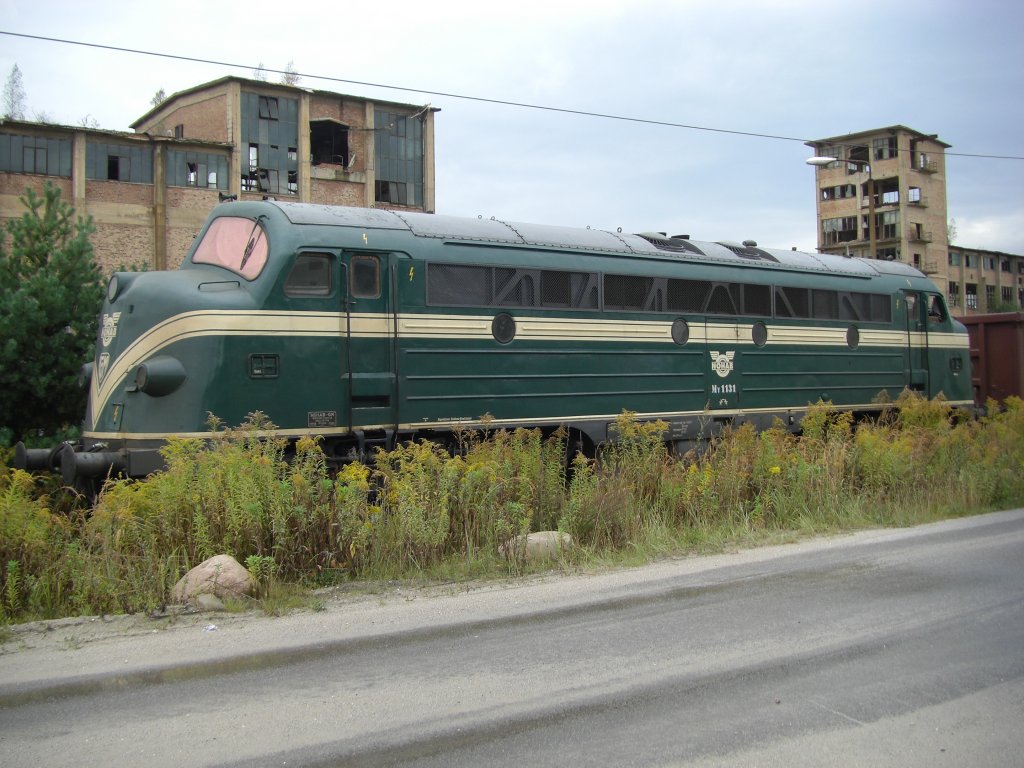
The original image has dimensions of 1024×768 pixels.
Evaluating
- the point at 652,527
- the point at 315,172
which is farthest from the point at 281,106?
the point at 652,527

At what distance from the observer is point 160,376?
955 centimetres

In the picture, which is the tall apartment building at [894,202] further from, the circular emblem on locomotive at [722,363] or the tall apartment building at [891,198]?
the circular emblem on locomotive at [722,363]

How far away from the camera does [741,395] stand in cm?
1472

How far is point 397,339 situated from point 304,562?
3936 millimetres

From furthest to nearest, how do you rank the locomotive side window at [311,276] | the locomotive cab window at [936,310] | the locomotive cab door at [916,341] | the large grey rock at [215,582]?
the locomotive cab window at [936,310], the locomotive cab door at [916,341], the locomotive side window at [311,276], the large grey rock at [215,582]

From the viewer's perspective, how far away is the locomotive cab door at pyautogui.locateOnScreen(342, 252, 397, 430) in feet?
34.5

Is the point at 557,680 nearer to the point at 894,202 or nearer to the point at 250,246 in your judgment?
the point at 250,246

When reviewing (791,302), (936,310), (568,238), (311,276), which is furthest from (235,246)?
(936,310)

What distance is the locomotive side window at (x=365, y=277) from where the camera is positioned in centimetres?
1061

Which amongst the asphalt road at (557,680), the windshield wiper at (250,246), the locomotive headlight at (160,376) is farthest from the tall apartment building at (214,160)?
the asphalt road at (557,680)

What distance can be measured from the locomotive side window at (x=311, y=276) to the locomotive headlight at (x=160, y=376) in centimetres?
143

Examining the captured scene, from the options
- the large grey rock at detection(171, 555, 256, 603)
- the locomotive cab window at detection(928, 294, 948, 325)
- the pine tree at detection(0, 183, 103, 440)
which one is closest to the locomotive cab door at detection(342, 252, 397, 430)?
the large grey rock at detection(171, 555, 256, 603)

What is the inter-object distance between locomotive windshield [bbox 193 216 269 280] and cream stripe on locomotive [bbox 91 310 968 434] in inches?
27.2

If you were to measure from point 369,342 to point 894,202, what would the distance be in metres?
66.7
